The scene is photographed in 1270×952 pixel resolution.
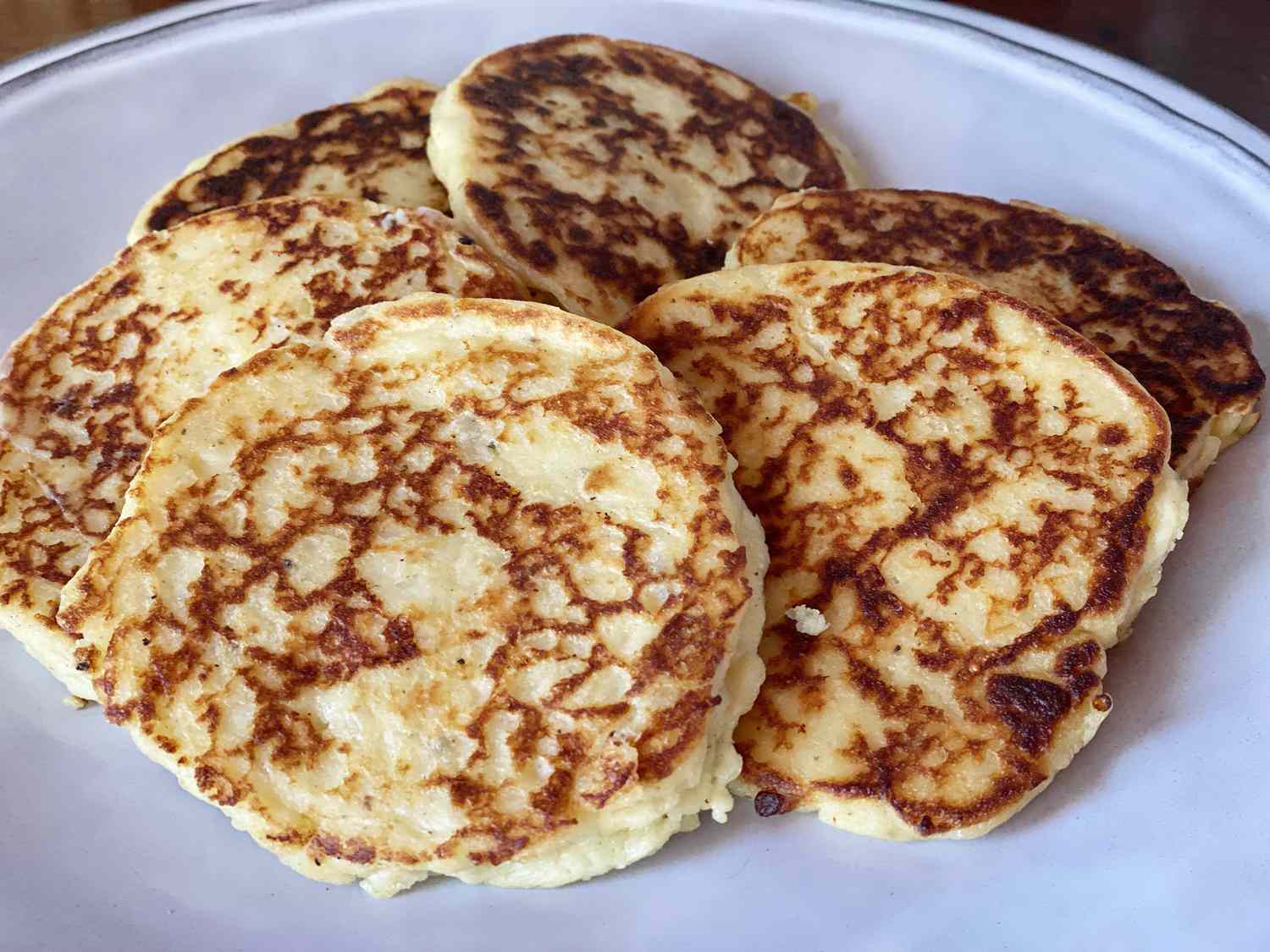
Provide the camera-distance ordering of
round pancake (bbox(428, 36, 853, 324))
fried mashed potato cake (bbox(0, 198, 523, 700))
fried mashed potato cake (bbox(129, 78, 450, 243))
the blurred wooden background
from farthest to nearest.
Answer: the blurred wooden background < fried mashed potato cake (bbox(129, 78, 450, 243)) < round pancake (bbox(428, 36, 853, 324)) < fried mashed potato cake (bbox(0, 198, 523, 700))

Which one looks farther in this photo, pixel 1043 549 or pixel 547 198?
pixel 547 198

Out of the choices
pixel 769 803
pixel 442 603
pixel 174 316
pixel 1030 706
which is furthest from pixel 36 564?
pixel 1030 706

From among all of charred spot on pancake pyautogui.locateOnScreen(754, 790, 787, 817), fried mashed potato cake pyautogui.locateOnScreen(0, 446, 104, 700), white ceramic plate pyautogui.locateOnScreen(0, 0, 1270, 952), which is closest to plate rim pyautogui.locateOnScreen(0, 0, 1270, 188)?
white ceramic plate pyautogui.locateOnScreen(0, 0, 1270, 952)

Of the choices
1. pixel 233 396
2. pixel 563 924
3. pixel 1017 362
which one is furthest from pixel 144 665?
pixel 1017 362

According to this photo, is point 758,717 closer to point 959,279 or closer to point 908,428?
point 908,428

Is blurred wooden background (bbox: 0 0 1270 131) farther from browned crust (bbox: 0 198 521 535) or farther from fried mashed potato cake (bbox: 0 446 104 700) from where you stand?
fried mashed potato cake (bbox: 0 446 104 700)

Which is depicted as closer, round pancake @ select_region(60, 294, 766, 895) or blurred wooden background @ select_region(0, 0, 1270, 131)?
round pancake @ select_region(60, 294, 766, 895)

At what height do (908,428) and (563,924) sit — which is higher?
(908,428)

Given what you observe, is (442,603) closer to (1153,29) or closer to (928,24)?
(928,24)
